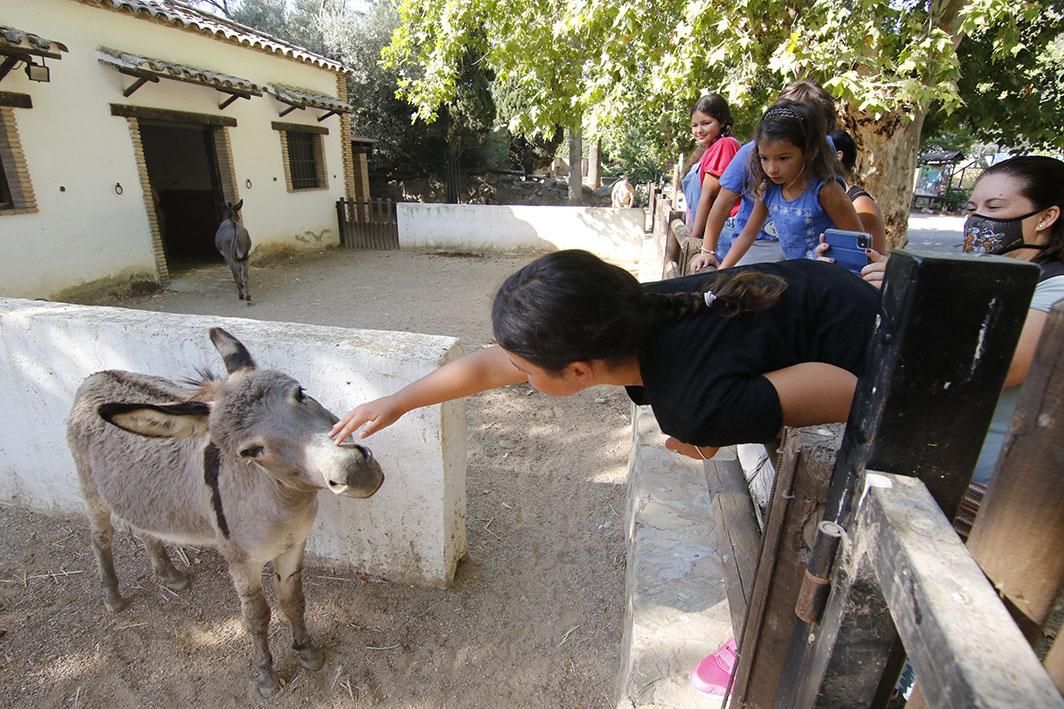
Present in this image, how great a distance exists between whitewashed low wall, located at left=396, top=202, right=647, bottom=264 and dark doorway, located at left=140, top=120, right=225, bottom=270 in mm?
4163

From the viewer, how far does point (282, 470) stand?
6.67ft

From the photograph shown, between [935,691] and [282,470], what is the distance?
1.94 m

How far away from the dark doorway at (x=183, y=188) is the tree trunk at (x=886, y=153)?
12.0 m

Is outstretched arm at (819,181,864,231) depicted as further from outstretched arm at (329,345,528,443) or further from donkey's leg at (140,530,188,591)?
donkey's leg at (140,530,188,591)

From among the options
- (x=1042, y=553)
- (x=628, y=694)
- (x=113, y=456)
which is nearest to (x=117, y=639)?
(x=113, y=456)

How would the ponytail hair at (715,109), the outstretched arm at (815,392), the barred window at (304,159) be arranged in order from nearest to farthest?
the outstretched arm at (815,392)
the ponytail hair at (715,109)
the barred window at (304,159)

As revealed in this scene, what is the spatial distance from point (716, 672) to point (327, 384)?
189 centimetres

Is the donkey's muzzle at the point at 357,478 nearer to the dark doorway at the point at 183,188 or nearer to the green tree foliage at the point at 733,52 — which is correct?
the green tree foliage at the point at 733,52

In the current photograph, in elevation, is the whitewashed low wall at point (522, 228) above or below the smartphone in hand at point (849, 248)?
below

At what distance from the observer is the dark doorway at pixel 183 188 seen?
12.5m

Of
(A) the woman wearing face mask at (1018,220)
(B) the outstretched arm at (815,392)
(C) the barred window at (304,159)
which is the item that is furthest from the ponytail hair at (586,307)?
(C) the barred window at (304,159)

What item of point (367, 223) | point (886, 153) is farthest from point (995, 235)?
point (367, 223)

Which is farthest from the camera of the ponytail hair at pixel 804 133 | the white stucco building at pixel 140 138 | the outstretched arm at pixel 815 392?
the white stucco building at pixel 140 138

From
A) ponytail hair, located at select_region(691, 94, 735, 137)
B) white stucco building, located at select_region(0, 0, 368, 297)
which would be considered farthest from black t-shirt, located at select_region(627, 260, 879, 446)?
white stucco building, located at select_region(0, 0, 368, 297)
